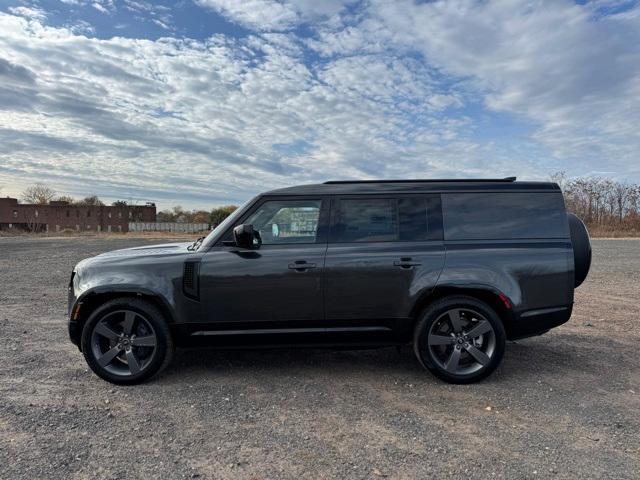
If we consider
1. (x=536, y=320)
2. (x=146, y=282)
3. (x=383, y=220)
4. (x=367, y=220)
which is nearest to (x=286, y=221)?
(x=367, y=220)

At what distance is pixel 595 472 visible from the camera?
2.89 m

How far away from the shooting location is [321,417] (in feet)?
12.1

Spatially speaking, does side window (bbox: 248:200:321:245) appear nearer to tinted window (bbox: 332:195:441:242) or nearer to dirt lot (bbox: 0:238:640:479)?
tinted window (bbox: 332:195:441:242)

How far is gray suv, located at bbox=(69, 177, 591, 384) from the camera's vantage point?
4.35 meters

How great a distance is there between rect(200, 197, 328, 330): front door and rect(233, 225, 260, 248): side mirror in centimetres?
9

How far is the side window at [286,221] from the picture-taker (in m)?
4.51

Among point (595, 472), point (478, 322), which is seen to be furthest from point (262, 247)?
point (595, 472)

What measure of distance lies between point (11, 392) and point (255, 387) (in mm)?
2182

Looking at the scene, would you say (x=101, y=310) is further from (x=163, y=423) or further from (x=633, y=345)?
(x=633, y=345)

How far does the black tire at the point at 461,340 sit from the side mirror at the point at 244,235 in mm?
1792

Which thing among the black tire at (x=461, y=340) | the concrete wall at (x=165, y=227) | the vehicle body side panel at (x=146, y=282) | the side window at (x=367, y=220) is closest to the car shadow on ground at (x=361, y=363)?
the black tire at (x=461, y=340)

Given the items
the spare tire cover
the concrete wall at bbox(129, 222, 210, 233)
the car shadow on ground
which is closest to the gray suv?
the spare tire cover

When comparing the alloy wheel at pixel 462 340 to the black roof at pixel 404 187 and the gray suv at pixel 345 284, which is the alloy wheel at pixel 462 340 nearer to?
the gray suv at pixel 345 284

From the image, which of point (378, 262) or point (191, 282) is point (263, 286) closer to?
point (191, 282)
